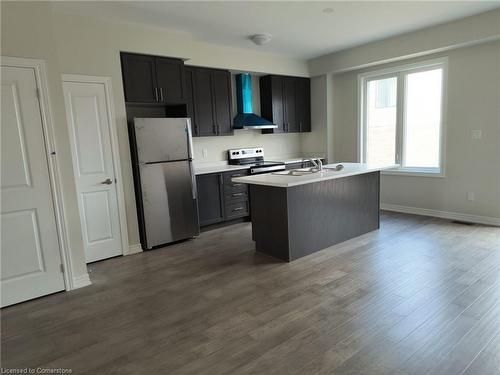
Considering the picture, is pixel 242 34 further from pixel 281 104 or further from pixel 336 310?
pixel 336 310

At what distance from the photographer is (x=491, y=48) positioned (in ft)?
13.9

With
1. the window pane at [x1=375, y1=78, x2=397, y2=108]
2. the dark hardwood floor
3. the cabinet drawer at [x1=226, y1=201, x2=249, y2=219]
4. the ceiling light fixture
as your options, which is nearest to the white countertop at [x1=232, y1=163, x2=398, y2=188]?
the dark hardwood floor

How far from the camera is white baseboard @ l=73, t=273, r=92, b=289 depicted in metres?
3.14

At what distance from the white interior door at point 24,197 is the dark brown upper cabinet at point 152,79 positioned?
4.06 ft

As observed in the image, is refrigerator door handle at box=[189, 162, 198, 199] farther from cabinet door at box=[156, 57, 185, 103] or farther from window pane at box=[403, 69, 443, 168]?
window pane at box=[403, 69, 443, 168]

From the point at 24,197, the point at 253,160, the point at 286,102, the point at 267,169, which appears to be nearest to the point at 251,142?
the point at 253,160

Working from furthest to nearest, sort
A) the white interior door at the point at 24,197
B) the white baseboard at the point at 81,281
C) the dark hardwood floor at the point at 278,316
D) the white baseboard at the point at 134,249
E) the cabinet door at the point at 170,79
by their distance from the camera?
the cabinet door at the point at 170,79
the white baseboard at the point at 134,249
the white baseboard at the point at 81,281
the white interior door at the point at 24,197
the dark hardwood floor at the point at 278,316

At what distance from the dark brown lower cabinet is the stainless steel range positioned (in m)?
0.25

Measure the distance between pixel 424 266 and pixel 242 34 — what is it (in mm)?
3614

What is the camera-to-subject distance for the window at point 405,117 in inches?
194

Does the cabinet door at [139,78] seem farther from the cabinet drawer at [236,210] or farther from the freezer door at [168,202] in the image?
the cabinet drawer at [236,210]

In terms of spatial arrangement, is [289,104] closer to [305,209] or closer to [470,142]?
[470,142]

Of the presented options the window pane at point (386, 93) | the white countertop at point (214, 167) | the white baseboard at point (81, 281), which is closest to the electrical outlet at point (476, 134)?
the window pane at point (386, 93)

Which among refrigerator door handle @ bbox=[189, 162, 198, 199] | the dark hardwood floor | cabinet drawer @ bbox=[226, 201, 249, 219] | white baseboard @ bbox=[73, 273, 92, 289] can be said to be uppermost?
refrigerator door handle @ bbox=[189, 162, 198, 199]
